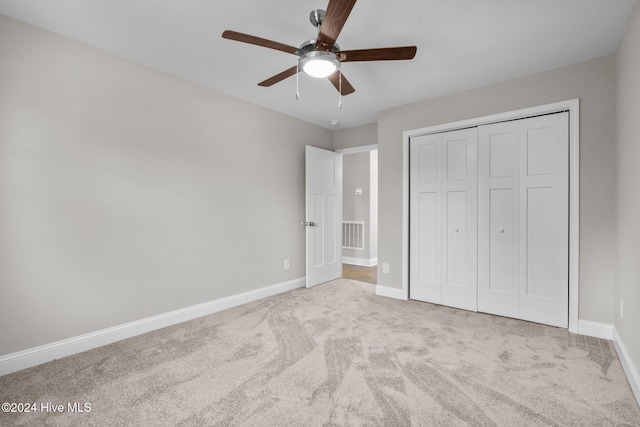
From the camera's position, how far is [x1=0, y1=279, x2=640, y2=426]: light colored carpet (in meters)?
1.63

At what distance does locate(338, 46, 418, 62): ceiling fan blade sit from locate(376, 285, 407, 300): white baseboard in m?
2.73

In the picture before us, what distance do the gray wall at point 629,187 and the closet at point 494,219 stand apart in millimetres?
412

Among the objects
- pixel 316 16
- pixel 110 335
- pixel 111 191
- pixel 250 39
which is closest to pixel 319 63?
pixel 316 16

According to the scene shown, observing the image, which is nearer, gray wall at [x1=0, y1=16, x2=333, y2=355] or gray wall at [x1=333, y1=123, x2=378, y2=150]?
gray wall at [x1=0, y1=16, x2=333, y2=355]

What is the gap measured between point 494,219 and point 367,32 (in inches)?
87.1

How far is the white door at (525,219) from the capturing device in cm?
279

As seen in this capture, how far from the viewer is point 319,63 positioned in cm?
192

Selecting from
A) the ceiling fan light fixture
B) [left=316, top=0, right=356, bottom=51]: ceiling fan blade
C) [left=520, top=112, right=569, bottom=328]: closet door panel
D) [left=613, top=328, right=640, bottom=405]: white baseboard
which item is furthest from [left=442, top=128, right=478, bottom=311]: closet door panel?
[left=316, top=0, right=356, bottom=51]: ceiling fan blade

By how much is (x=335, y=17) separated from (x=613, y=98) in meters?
2.58

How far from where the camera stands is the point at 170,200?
2.95m

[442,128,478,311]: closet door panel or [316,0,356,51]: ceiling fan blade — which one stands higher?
[316,0,356,51]: ceiling fan blade

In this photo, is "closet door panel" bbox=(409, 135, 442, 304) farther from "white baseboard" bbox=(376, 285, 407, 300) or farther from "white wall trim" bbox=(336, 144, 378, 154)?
"white wall trim" bbox=(336, 144, 378, 154)

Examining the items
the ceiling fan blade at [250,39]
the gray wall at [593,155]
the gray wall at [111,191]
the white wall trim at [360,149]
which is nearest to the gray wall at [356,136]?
the white wall trim at [360,149]

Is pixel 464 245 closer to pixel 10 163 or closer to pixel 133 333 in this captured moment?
pixel 133 333
